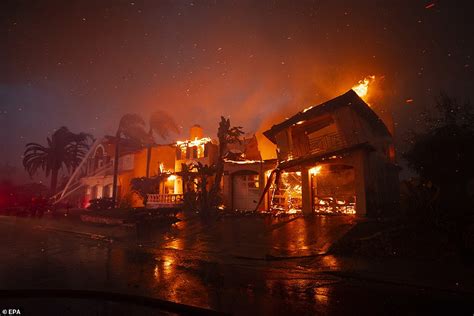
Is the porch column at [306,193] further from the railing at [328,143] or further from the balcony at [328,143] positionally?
the railing at [328,143]

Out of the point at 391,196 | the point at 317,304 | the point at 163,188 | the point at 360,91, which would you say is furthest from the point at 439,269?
the point at 163,188

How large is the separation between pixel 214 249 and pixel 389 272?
625cm

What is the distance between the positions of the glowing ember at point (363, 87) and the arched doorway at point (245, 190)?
14.5 metres

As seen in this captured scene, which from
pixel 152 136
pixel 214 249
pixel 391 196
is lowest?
pixel 214 249

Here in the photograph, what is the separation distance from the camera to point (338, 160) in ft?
54.5

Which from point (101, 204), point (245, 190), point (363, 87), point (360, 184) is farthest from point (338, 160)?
point (101, 204)

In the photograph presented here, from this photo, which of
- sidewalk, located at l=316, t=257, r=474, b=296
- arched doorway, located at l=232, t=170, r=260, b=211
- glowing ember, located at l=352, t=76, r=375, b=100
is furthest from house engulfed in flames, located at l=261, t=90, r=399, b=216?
sidewalk, located at l=316, t=257, r=474, b=296

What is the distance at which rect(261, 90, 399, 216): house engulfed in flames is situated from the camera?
51.6 feet

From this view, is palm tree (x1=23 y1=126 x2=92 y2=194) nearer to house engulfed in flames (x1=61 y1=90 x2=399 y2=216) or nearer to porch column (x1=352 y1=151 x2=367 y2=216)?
house engulfed in flames (x1=61 y1=90 x2=399 y2=216)

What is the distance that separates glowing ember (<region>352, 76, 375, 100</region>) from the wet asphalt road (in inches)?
787

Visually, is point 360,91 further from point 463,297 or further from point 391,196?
point 463,297

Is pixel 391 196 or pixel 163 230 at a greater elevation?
pixel 391 196

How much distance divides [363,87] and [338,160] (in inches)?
608

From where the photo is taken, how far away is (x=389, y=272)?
7016mm
